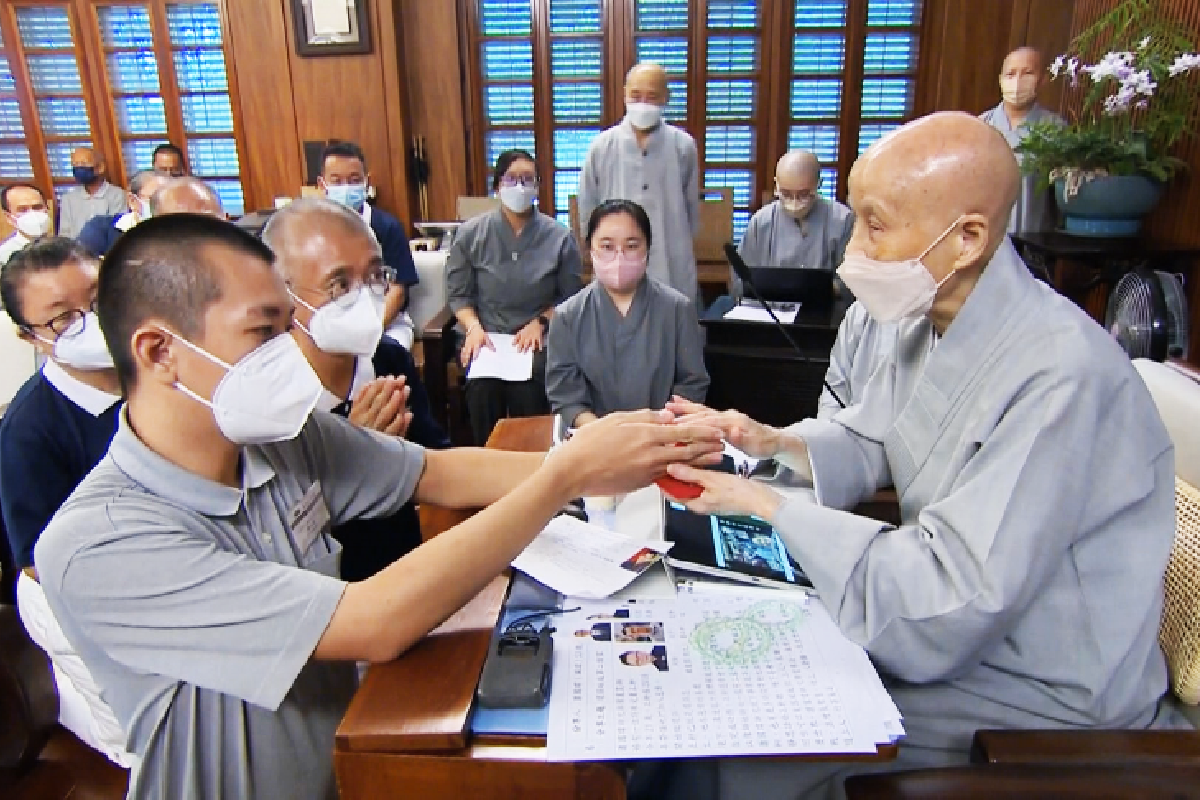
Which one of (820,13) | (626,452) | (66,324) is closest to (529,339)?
(66,324)

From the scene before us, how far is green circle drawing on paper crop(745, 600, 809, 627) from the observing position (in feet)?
3.59

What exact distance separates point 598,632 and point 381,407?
0.79 m

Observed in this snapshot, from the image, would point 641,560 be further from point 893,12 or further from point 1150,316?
point 893,12

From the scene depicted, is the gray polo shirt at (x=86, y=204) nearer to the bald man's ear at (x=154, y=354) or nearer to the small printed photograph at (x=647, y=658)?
the bald man's ear at (x=154, y=354)

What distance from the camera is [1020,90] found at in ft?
13.1

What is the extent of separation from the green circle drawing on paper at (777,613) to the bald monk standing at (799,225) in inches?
103

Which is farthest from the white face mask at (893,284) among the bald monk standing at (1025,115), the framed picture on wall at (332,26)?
the framed picture on wall at (332,26)

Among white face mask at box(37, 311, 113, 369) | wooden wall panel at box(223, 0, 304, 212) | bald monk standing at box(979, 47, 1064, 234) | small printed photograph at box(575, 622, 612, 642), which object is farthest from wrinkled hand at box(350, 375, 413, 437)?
wooden wall panel at box(223, 0, 304, 212)

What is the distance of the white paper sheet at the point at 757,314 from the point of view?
111 inches

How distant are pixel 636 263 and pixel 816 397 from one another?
76 centimetres

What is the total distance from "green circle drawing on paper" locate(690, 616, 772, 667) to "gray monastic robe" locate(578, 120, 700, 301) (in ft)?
10.1

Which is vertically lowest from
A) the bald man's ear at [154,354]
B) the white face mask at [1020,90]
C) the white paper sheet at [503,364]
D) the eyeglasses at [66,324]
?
the white paper sheet at [503,364]

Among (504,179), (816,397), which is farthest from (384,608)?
(504,179)

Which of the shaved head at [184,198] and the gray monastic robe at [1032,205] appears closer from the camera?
the shaved head at [184,198]
